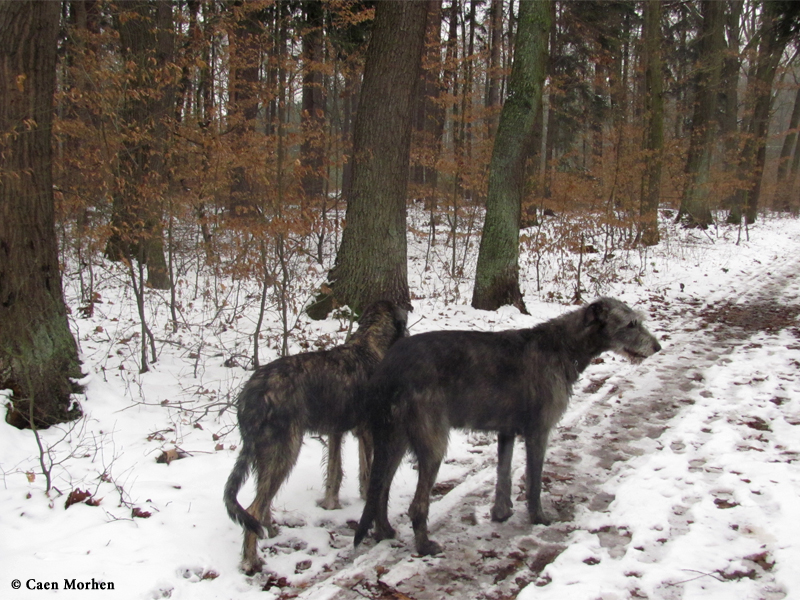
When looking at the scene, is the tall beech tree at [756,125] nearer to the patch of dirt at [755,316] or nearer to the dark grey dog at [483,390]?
the patch of dirt at [755,316]

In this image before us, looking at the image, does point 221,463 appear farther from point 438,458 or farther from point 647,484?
point 647,484

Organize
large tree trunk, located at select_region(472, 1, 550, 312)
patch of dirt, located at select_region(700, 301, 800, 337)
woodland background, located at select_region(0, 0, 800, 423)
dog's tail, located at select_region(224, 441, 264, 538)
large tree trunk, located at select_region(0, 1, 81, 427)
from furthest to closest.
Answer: large tree trunk, located at select_region(472, 1, 550, 312) → patch of dirt, located at select_region(700, 301, 800, 337) → woodland background, located at select_region(0, 0, 800, 423) → large tree trunk, located at select_region(0, 1, 81, 427) → dog's tail, located at select_region(224, 441, 264, 538)

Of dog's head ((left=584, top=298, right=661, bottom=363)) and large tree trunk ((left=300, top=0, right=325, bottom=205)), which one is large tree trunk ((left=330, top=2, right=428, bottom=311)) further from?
dog's head ((left=584, top=298, right=661, bottom=363))

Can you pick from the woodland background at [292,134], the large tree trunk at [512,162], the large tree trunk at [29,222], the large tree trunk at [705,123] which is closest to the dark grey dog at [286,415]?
the woodland background at [292,134]

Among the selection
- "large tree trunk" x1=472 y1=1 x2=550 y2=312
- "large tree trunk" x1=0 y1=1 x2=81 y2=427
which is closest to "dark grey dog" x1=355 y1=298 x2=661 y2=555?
"large tree trunk" x1=0 y1=1 x2=81 y2=427

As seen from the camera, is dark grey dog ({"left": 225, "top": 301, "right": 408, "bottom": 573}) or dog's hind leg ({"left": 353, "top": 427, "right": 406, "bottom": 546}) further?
dog's hind leg ({"left": 353, "top": 427, "right": 406, "bottom": 546})

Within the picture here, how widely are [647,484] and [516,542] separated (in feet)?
4.51

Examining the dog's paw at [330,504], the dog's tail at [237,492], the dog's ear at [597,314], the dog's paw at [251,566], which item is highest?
the dog's ear at [597,314]

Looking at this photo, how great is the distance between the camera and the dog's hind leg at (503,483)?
4.16 m

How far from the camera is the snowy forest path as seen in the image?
3.38 m

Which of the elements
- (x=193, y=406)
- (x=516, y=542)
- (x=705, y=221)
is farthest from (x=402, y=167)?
(x=705, y=221)

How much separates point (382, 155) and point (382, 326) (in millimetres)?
4741

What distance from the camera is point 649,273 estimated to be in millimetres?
15023

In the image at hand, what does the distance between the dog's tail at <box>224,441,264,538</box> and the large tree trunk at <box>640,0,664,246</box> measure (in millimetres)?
16321
